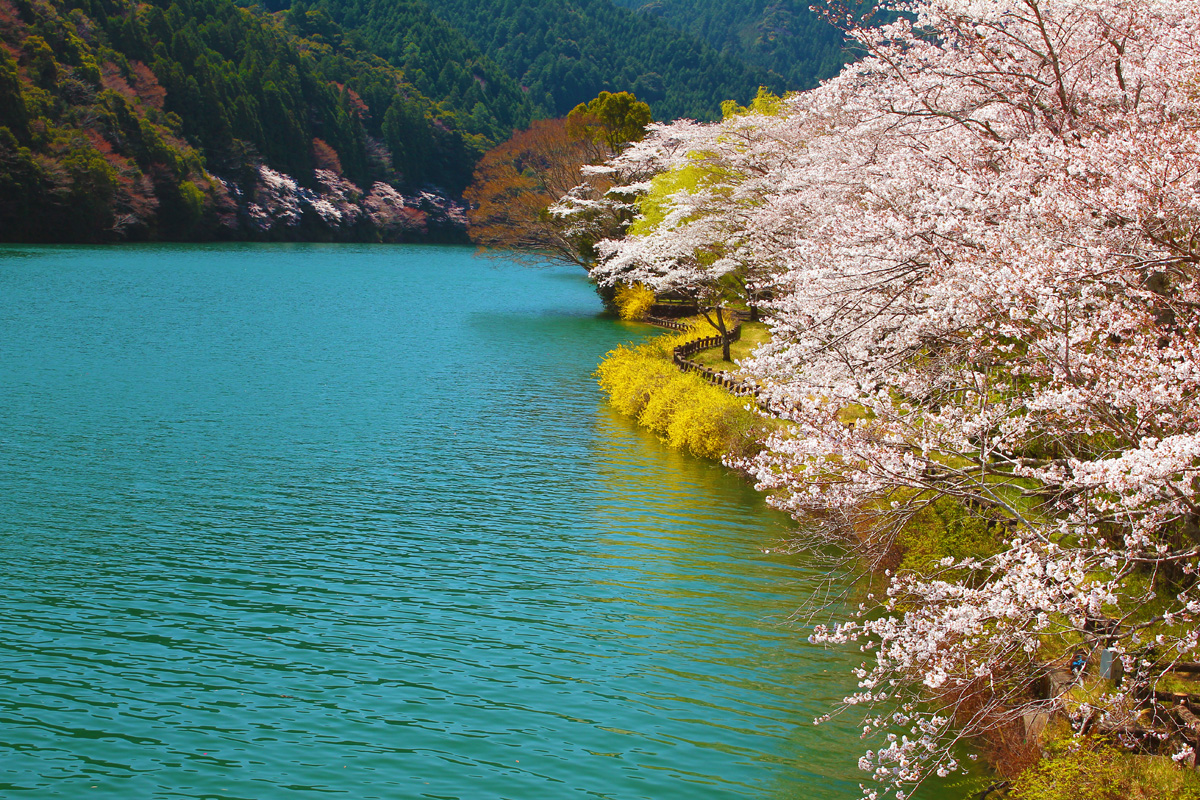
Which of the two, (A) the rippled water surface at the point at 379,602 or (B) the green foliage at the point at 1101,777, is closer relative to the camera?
(B) the green foliage at the point at 1101,777

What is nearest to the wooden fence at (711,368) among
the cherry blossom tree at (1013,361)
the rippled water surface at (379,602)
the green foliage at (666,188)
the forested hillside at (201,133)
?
the rippled water surface at (379,602)

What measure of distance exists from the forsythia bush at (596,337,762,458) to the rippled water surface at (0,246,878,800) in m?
0.80

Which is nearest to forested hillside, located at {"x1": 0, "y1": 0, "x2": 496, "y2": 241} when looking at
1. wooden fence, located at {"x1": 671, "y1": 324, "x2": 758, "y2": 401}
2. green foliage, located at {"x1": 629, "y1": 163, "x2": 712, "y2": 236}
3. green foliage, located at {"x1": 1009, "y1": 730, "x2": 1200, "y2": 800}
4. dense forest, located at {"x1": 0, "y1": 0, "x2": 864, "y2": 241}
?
dense forest, located at {"x1": 0, "y1": 0, "x2": 864, "y2": 241}

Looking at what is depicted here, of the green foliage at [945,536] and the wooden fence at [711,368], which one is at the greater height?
the wooden fence at [711,368]

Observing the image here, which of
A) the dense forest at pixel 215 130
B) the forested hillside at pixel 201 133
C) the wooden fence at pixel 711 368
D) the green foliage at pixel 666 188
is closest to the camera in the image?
the wooden fence at pixel 711 368

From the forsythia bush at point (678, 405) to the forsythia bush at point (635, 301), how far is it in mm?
20905

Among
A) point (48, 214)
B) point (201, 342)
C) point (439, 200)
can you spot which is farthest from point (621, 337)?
point (439, 200)

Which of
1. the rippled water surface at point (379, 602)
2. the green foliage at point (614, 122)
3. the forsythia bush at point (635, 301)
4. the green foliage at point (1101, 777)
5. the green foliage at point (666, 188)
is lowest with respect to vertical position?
the rippled water surface at point (379, 602)

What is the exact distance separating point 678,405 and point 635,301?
2856cm

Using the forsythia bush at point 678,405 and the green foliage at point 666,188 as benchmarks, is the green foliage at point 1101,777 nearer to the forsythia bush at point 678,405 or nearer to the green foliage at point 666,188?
the forsythia bush at point 678,405

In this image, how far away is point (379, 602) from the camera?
14.1m

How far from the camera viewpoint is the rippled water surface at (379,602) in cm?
999

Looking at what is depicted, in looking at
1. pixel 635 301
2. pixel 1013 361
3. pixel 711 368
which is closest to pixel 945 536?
pixel 1013 361

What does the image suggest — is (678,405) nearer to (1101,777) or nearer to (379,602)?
(379,602)
